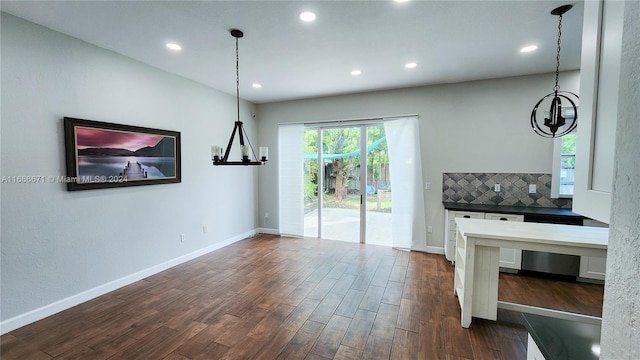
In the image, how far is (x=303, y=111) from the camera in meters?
5.32

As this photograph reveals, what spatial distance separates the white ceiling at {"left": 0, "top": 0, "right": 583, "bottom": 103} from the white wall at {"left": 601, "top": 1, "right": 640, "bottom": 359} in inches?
79.8

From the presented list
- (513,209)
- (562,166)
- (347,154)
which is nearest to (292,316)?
(347,154)

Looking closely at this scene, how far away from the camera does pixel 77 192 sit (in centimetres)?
287

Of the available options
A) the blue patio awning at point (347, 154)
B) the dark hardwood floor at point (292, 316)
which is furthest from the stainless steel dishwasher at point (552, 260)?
the blue patio awning at point (347, 154)

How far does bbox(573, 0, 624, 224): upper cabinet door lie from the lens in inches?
26.3

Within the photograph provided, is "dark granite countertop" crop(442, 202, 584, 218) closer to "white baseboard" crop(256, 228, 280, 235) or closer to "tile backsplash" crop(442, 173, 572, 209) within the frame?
"tile backsplash" crop(442, 173, 572, 209)

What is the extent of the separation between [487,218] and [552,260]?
874 millimetres

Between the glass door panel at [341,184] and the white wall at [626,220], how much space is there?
175 inches

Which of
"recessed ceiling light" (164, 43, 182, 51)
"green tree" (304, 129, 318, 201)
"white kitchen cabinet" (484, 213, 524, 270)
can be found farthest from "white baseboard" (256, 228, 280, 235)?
"white kitchen cabinet" (484, 213, 524, 270)

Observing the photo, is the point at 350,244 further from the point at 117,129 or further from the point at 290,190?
the point at 117,129

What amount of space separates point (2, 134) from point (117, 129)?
93 centimetres

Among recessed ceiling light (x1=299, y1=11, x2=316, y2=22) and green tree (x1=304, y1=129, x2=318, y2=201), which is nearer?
recessed ceiling light (x1=299, y1=11, x2=316, y2=22)

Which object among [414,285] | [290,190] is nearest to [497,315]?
[414,285]

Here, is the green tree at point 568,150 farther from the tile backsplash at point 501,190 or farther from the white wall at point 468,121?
the tile backsplash at point 501,190
